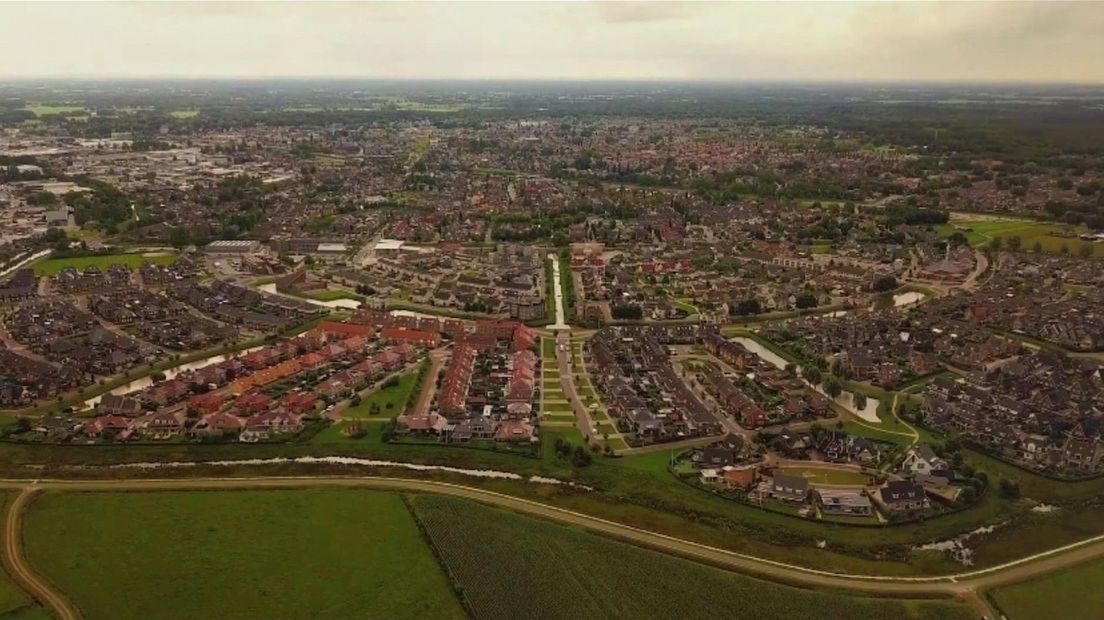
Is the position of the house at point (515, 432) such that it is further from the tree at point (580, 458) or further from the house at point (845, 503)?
the house at point (845, 503)

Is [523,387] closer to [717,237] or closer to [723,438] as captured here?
[723,438]

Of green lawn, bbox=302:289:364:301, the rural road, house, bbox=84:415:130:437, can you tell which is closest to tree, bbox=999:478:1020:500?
the rural road

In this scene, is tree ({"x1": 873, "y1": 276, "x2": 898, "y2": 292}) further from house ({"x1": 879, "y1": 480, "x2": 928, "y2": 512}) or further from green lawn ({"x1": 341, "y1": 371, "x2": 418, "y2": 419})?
green lawn ({"x1": 341, "y1": 371, "x2": 418, "y2": 419})

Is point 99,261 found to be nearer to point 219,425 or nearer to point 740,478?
point 219,425

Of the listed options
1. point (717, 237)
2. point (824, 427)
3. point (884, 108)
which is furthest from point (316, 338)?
point (884, 108)

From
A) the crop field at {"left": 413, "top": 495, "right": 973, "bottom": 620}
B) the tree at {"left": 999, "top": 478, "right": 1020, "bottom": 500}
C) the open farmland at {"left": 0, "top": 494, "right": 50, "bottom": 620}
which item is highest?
the tree at {"left": 999, "top": 478, "right": 1020, "bottom": 500}

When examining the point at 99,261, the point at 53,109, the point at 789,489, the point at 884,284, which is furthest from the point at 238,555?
the point at 53,109
